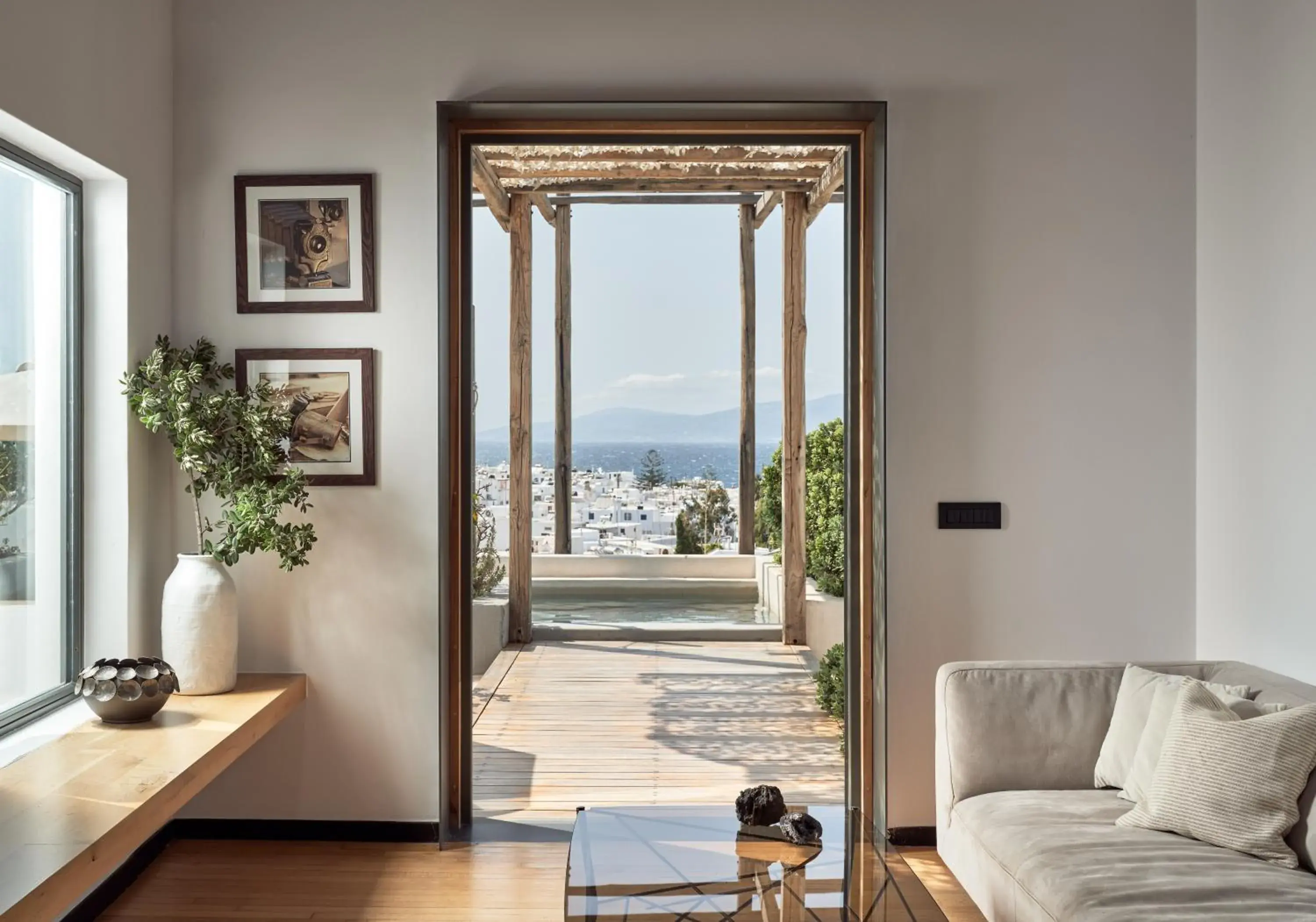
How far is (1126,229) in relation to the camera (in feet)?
10.9

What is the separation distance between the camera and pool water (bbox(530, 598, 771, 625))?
7195 mm

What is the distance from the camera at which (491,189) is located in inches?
237

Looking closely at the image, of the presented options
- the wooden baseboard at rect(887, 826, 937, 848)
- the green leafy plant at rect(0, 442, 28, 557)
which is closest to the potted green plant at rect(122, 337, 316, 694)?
the green leafy plant at rect(0, 442, 28, 557)

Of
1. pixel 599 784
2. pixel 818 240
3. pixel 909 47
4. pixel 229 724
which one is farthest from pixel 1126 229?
pixel 818 240

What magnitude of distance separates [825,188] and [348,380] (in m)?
3.59

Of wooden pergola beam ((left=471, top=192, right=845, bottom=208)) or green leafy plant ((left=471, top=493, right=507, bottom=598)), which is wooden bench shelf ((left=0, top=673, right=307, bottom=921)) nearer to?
green leafy plant ((left=471, top=493, right=507, bottom=598))

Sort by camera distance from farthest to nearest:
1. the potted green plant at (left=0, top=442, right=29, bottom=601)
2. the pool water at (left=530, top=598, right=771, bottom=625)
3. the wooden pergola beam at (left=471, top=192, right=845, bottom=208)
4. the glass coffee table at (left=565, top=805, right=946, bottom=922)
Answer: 1. the pool water at (left=530, top=598, right=771, bottom=625)
2. the wooden pergola beam at (left=471, top=192, right=845, bottom=208)
3. the potted green plant at (left=0, top=442, right=29, bottom=601)
4. the glass coffee table at (left=565, top=805, right=946, bottom=922)

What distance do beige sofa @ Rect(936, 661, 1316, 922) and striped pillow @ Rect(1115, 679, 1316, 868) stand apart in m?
0.03

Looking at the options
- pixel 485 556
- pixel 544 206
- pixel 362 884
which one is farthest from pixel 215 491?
pixel 544 206

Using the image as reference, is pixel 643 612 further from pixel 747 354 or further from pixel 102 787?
pixel 102 787

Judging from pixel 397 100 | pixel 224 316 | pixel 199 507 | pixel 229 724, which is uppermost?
pixel 397 100

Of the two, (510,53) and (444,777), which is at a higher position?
(510,53)

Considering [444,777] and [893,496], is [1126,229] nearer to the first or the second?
[893,496]

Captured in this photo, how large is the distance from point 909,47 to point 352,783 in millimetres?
3126
